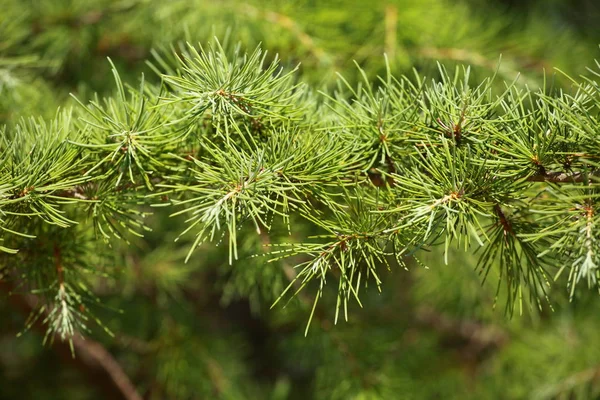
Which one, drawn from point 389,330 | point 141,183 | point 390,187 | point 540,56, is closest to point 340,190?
point 390,187

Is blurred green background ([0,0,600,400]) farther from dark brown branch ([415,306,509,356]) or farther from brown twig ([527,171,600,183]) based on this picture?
brown twig ([527,171,600,183])

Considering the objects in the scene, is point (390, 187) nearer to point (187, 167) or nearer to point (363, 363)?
point (187, 167)

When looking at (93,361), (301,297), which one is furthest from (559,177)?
(93,361)

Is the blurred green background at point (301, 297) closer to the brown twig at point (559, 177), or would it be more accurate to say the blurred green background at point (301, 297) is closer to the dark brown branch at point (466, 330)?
the dark brown branch at point (466, 330)

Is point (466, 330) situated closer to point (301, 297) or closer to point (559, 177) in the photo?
point (301, 297)

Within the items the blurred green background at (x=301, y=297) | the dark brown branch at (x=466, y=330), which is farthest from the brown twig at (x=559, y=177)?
the dark brown branch at (x=466, y=330)
